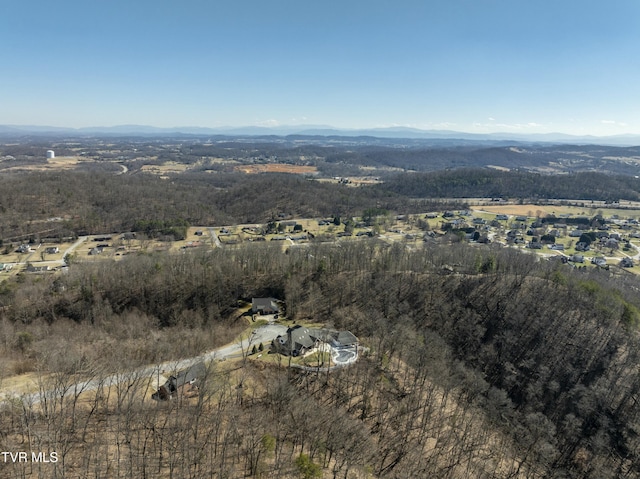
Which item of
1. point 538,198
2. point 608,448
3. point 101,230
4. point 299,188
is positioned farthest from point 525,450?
point 538,198

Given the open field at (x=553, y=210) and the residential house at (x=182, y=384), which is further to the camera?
the open field at (x=553, y=210)

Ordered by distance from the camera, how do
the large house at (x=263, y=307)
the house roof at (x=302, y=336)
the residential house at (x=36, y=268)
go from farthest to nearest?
the residential house at (x=36, y=268) < the large house at (x=263, y=307) < the house roof at (x=302, y=336)

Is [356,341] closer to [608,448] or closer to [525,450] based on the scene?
[525,450]

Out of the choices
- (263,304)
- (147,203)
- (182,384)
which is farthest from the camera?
(147,203)

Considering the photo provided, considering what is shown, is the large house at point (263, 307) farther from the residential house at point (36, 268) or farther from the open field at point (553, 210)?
the open field at point (553, 210)

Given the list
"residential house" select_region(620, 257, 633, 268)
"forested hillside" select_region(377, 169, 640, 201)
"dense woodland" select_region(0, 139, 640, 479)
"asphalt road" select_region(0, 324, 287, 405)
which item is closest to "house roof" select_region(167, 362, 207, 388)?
"dense woodland" select_region(0, 139, 640, 479)

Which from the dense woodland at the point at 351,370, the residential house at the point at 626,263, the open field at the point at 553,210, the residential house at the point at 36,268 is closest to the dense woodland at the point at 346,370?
the dense woodland at the point at 351,370

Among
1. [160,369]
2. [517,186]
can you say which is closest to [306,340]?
[160,369]

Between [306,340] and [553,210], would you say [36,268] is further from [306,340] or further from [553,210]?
[553,210]
